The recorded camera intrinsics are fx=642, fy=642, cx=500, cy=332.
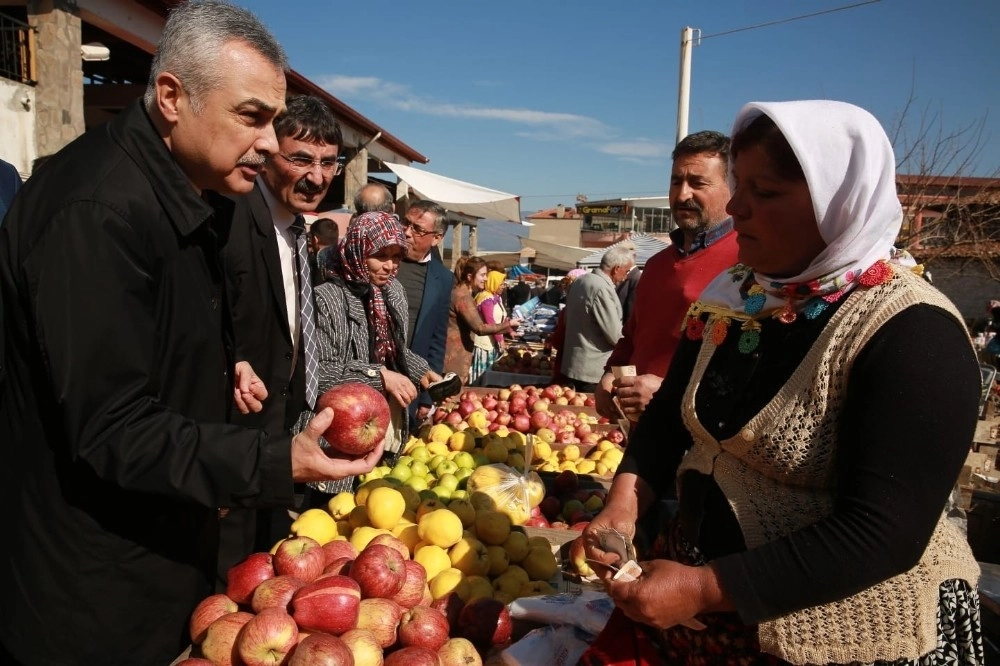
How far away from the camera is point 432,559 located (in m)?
2.28

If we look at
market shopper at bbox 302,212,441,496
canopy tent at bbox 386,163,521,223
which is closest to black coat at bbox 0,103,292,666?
market shopper at bbox 302,212,441,496

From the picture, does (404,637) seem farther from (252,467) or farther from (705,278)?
(705,278)

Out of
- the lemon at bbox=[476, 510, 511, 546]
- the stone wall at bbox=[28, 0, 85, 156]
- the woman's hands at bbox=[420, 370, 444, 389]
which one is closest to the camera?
the lemon at bbox=[476, 510, 511, 546]

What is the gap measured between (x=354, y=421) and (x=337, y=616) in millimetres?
525

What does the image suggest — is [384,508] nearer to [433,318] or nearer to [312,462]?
[312,462]

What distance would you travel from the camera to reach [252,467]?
143cm

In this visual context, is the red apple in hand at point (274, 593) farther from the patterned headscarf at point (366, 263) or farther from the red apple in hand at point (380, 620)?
the patterned headscarf at point (366, 263)

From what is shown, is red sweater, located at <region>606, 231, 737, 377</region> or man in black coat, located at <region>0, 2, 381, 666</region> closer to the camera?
man in black coat, located at <region>0, 2, 381, 666</region>

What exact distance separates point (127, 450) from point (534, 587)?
1.56 m

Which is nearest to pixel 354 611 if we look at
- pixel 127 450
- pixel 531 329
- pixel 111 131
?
pixel 127 450

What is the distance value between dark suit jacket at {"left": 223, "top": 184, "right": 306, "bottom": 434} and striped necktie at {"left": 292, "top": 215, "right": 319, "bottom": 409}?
262 millimetres

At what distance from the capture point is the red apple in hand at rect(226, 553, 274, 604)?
181 cm

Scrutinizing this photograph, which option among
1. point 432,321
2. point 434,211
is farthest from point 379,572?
point 434,211

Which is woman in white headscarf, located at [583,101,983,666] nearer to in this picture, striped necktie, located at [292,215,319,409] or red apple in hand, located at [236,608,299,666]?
red apple in hand, located at [236,608,299,666]
